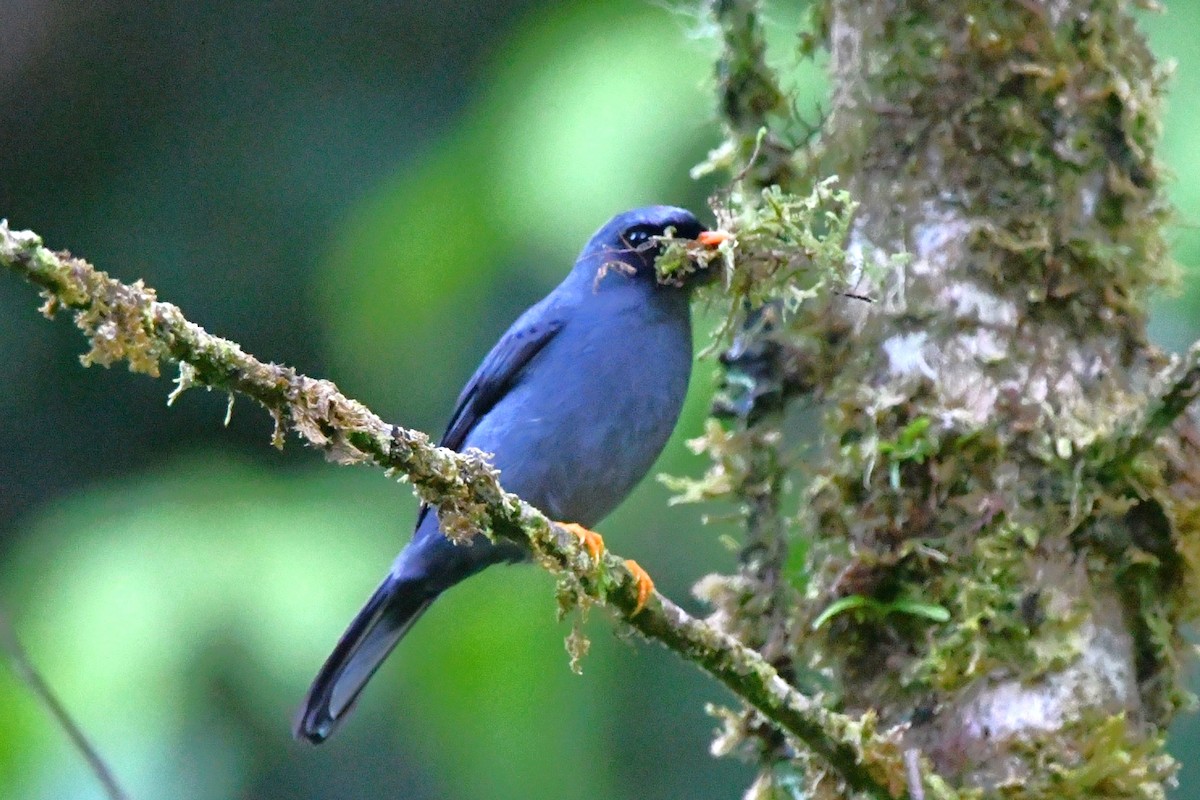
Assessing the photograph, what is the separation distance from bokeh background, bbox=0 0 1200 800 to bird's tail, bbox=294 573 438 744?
43 centimetres

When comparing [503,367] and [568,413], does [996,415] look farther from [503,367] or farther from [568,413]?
[503,367]

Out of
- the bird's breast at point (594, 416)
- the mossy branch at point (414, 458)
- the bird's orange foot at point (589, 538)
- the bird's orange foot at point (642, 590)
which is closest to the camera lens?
the mossy branch at point (414, 458)

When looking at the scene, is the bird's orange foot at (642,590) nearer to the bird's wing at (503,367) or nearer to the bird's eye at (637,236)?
the bird's wing at (503,367)

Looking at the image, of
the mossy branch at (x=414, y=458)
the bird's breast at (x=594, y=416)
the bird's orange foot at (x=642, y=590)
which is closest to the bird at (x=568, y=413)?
the bird's breast at (x=594, y=416)

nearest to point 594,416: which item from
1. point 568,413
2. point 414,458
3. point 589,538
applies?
point 568,413

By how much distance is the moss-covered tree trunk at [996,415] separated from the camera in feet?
10.9

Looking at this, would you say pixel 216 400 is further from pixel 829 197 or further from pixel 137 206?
pixel 829 197

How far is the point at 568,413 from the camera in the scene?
159 inches

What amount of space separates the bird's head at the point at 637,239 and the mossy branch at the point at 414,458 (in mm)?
1122

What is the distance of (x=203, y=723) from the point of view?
5234 mm

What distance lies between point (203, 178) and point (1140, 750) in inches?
228

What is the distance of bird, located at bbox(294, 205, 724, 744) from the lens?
4.03 meters

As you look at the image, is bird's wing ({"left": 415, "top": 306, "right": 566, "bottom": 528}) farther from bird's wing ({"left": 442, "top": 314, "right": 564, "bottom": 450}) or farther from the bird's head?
the bird's head

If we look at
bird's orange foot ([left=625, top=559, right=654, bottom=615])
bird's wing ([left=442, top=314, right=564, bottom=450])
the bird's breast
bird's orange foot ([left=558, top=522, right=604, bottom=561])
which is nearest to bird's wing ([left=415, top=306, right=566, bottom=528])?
bird's wing ([left=442, top=314, right=564, bottom=450])
